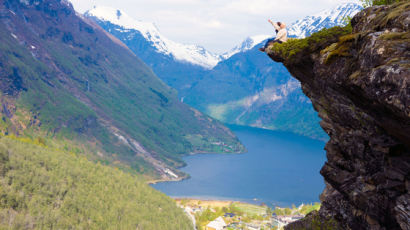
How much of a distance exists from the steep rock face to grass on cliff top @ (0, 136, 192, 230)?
97.9 metres

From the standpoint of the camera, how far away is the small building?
5266 inches

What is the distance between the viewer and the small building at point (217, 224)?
13375 cm

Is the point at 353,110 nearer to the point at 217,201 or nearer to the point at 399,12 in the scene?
the point at 399,12

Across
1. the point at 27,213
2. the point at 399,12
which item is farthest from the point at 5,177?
the point at 399,12

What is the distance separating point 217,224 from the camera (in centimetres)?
A: 13712

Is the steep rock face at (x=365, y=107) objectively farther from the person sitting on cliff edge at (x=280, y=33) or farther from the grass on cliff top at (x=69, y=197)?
the grass on cliff top at (x=69, y=197)

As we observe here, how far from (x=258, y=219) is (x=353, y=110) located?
476 feet

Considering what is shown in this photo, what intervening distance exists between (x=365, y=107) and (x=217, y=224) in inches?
5158

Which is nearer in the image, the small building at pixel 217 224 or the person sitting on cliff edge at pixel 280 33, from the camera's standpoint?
the person sitting on cliff edge at pixel 280 33

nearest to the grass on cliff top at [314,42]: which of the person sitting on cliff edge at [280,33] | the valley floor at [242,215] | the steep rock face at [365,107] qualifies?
the steep rock face at [365,107]

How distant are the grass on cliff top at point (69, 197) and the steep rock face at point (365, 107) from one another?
97.9 m

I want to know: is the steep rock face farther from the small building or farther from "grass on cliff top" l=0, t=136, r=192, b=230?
the small building

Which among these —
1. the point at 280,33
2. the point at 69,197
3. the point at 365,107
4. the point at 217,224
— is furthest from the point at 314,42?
the point at 217,224

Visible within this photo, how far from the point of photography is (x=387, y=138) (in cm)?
1535
